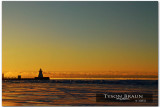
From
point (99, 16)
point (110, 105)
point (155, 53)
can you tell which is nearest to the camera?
point (110, 105)

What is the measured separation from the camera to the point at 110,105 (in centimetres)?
1298

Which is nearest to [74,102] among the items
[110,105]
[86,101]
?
[86,101]

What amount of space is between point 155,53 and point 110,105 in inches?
172

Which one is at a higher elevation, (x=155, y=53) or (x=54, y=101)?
(x=155, y=53)

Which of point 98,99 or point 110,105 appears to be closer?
point 110,105

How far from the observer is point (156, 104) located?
13.1 m

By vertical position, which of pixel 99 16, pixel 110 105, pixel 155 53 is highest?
pixel 99 16

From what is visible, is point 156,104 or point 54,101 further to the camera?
point 54,101

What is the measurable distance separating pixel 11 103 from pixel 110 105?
4.27 m

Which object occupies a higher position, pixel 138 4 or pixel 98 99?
pixel 138 4

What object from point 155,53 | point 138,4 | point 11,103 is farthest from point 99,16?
point 11,103

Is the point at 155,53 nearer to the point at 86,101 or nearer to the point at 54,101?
the point at 86,101

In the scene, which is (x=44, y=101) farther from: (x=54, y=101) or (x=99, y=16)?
(x=99, y=16)

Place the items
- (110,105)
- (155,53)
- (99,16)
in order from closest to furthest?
(110,105) → (155,53) → (99,16)
